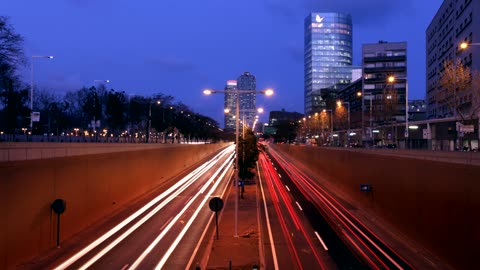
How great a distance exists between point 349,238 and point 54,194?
16819 millimetres

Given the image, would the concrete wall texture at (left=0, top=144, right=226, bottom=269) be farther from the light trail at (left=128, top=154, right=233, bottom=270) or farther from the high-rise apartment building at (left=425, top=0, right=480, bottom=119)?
the high-rise apartment building at (left=425, top=0, right=480, bottom=119)

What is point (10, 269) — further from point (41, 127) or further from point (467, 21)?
point (467, 21)

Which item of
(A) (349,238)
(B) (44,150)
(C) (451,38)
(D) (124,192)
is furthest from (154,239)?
(C) (451,38)

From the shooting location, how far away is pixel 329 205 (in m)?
44.8

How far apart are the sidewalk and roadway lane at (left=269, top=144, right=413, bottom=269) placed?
13.6ft

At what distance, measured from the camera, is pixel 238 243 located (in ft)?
89.1

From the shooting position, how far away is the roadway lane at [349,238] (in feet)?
79.0

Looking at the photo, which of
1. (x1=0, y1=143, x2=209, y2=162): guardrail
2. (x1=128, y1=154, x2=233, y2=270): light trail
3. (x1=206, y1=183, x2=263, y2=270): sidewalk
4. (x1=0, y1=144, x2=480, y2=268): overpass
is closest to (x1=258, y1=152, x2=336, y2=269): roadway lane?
(x1=206, y1=183, x2=263, y2=270): sidewalk

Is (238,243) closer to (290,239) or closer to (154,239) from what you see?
(290,239)

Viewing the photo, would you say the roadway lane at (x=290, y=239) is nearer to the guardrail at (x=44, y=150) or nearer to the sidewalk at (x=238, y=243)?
the sidewalk at (x=238, y=243)

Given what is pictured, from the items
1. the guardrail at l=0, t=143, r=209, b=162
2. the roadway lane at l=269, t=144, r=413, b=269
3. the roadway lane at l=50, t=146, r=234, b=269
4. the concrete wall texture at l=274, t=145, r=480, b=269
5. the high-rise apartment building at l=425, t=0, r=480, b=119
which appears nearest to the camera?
the concrete wall texture at l=274, t=145, r=480, b=269

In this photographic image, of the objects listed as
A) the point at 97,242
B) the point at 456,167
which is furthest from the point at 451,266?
the point at 97,242

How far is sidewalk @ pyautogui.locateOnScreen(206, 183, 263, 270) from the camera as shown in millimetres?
21953

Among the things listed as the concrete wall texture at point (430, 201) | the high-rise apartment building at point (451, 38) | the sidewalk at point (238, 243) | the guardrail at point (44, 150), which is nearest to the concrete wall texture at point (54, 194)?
the guardrail at point (44, 150)
